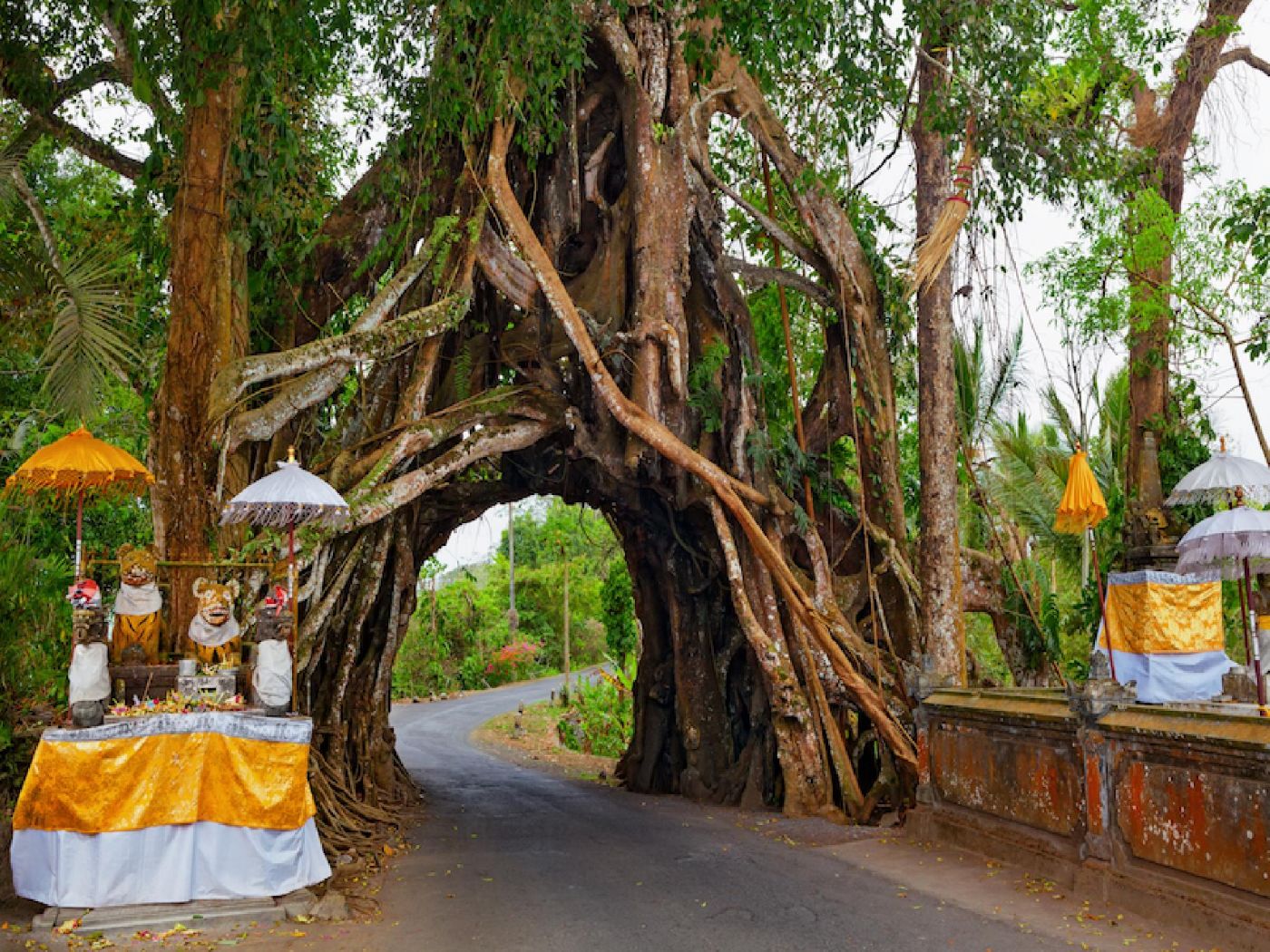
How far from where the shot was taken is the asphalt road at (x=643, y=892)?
565 centimetres

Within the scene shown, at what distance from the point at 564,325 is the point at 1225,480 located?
17.4 feet

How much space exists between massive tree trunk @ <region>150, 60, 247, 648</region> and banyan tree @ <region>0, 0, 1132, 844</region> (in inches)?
1.0

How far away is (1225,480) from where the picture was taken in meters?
8.42

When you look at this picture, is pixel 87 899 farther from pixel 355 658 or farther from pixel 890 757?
pixel 890 757

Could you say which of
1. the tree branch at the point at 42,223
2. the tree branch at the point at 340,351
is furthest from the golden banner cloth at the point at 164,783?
the tree branch at the point at 42,223

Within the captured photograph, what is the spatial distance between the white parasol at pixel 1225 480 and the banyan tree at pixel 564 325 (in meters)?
1.95

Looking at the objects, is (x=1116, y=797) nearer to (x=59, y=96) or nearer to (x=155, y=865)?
(x=155, y=865)

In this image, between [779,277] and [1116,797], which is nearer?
[1116,797]

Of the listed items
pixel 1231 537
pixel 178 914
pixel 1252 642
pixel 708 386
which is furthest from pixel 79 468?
pixel 1252 642

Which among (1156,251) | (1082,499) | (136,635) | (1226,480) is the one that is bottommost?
(136,635)

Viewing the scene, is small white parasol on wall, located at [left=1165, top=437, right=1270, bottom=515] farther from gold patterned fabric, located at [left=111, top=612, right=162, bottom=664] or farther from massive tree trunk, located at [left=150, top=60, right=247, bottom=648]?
gold patterned fabric, located at [left=111, top=612, right=162, bottom=664]

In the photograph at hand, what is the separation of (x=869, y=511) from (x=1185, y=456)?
4865 millimetres

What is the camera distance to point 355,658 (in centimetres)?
955

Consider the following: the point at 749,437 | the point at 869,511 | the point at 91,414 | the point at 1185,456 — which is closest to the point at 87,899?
the point at 91,414
